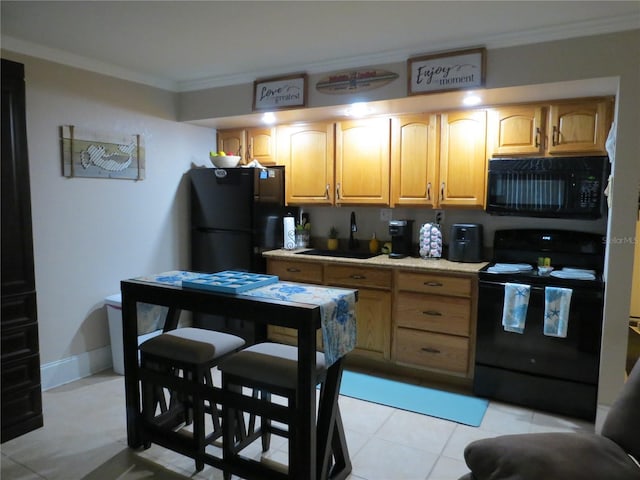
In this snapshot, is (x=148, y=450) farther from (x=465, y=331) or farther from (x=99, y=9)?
(x=99, y=9)

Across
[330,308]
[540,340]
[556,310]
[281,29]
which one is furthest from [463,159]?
[330,308]

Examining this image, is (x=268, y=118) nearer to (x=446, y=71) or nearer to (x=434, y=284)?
(x=446, y=71)

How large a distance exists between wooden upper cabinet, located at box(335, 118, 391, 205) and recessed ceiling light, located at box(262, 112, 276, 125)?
0.57 metres

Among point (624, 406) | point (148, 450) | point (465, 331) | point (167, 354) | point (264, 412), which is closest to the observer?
point (624, 406)

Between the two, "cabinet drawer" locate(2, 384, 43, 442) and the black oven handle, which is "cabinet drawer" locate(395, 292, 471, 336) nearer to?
the black oven handle

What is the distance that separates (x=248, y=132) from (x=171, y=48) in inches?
52.3

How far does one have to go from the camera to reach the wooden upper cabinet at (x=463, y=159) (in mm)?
3332

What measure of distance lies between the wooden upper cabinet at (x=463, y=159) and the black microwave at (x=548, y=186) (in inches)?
4.1

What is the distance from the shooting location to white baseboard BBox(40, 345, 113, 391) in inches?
126

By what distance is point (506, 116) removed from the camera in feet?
10.6

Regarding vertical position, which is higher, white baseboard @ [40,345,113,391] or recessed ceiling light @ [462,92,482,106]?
recessed ceiling light @ [462,92,482,106]

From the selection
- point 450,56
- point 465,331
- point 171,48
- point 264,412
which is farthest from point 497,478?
point 171,48

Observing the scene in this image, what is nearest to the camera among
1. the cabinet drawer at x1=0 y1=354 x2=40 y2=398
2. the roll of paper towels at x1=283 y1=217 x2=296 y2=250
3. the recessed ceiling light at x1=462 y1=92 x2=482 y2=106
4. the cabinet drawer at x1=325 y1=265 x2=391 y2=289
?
the cabinet drawer at x1=0 y1=354 x2=40 y2=398

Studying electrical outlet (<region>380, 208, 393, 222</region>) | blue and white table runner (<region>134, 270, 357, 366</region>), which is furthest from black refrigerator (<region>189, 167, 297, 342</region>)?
blue and white table runner (<region>134, 270, 357, 366</region>)
